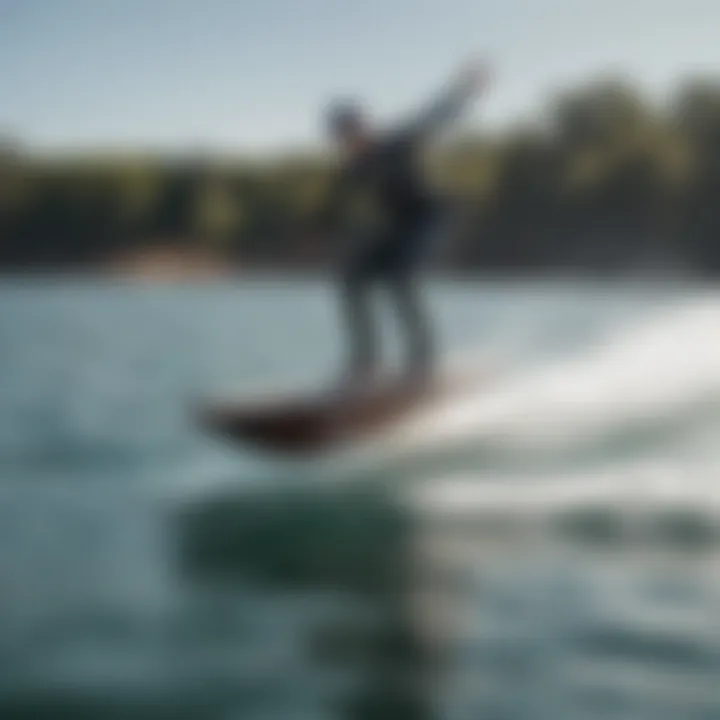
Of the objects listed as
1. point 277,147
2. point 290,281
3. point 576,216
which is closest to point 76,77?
point 277,147

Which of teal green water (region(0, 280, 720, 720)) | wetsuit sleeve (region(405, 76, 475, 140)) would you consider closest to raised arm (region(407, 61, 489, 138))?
wetsuit sleeve (region(405, 76, 475, 140))

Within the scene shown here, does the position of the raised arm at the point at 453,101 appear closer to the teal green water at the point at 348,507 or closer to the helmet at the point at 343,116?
the helmet at the point at 343,116

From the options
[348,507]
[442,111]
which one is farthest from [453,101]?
[348,507]

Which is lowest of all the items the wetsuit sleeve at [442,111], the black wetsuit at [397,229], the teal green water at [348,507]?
the teal green water at [348,507]

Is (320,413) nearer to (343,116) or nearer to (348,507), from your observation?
(348,507)

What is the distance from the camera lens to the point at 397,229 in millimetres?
1834

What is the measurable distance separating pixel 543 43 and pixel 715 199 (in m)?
0.30

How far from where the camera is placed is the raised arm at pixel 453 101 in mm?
1823

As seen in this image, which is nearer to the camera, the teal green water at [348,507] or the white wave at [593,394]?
the teal green water at [348,507]

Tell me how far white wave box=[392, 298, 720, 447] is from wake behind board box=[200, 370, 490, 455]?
1.3 inches

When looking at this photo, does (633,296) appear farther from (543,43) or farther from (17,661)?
(17,661)

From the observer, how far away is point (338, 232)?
1.85 meters

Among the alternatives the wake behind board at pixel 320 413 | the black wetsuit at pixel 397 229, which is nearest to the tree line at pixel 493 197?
the black wetsuit at pixel 397 229

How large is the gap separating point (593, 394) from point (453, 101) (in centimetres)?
42
